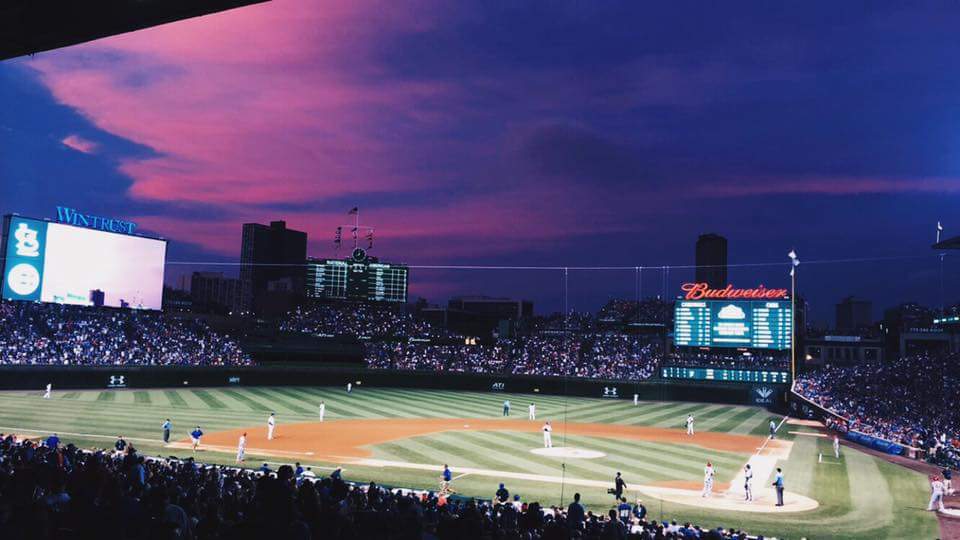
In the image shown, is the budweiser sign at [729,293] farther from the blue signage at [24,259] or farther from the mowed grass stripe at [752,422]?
the blue signage at [24,259]

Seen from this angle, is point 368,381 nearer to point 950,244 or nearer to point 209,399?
point 209,399

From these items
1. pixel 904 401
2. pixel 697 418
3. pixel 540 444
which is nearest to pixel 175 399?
pixel 540 444

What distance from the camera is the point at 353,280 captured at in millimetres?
88375

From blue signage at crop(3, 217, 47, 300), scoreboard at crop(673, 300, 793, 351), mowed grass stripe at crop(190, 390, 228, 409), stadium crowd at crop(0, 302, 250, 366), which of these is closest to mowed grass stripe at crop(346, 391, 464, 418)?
mowed grass stripe at crop(190, 390, 228, 409)

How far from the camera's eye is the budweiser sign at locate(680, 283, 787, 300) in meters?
55.2

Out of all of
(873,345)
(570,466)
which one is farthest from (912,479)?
(873,345)

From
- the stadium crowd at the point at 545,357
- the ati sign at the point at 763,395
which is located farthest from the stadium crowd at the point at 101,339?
the ati sign at the point at 763,395

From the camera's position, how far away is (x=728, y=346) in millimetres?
56000

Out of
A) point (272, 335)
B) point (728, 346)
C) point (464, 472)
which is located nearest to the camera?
point (464, 472)

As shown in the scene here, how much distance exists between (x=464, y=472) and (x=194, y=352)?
42878mm

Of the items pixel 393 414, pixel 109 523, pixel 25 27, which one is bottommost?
pixel 393 414

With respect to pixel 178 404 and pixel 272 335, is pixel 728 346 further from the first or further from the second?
pixel 272 335

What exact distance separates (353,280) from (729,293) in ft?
162

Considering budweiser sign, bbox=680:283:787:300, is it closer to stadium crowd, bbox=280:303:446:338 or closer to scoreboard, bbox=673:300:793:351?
scoreboard, bbox=673:300:793:351
